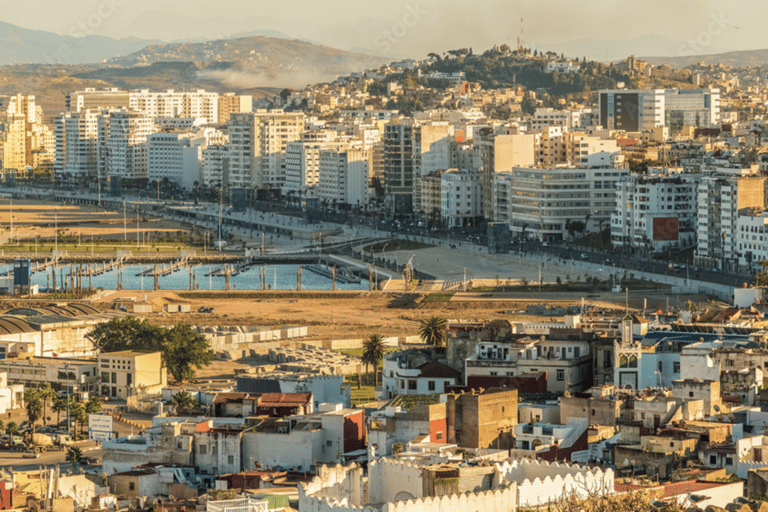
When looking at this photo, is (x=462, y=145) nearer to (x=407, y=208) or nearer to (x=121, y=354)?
(x=407, y=208)

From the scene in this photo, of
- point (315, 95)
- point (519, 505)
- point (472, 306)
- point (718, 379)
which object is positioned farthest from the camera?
point (315, 95)

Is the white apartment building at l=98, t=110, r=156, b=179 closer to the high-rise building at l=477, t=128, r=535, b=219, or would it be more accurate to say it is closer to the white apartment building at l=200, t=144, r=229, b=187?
the white apartment building at l=200, t=144, r=229, b=187

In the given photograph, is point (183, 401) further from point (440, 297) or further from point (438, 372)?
point (440, 297)

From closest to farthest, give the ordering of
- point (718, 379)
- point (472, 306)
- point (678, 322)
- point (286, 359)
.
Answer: point (718, 379)
point (678, 322)
point (286, 359)
point (472, 306)

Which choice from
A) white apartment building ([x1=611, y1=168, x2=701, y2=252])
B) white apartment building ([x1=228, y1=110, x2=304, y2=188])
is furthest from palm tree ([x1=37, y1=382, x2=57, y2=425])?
white apartment building ([x1=228, y1=110, x2=304, y2=188])

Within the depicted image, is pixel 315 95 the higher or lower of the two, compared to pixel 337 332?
higher

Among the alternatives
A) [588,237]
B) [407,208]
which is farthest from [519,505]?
[407,208]

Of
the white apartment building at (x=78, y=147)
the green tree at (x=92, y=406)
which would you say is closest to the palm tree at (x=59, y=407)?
the green tree at (x=92, y=406)

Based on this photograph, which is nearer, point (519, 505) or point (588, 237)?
point (519, 505)
